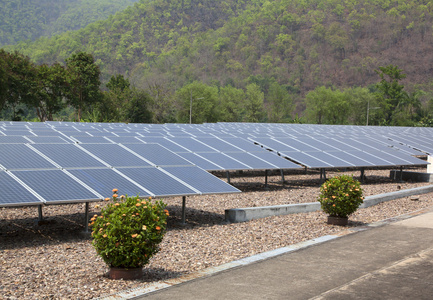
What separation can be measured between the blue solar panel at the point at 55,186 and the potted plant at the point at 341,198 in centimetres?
645

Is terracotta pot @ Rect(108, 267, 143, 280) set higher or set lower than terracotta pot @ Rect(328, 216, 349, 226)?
higher

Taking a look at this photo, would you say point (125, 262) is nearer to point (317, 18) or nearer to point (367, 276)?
point (367, 276)

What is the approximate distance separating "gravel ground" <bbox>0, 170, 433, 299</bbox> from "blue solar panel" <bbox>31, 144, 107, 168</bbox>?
63.3 inches

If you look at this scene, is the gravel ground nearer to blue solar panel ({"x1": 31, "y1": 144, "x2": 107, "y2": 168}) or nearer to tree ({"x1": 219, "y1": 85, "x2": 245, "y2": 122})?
blue solar panel ({"x1": 31, "y1": 144, "x2": 107, "y2": 168})

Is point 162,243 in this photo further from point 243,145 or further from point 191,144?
point 243,145

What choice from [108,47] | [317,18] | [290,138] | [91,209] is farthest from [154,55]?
[91,209]

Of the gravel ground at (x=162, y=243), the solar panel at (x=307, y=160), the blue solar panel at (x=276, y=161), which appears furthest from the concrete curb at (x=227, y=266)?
the solar panel at (x=307, y=160)

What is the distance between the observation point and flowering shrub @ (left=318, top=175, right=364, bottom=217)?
13.5 metres

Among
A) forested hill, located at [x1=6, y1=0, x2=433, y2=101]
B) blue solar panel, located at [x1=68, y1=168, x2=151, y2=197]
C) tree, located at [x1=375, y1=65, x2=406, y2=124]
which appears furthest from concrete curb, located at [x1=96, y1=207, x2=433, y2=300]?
forested hill, located at [x1=6, y1=0, x2=433, y2=101]

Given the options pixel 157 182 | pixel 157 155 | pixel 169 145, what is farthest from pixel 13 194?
pixel 169 145

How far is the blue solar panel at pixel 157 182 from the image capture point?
12.1m

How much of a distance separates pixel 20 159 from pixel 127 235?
17.4 feet

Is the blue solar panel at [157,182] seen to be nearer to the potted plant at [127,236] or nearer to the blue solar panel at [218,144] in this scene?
the potted plant at [127,236]

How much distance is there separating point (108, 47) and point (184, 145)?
598ft
